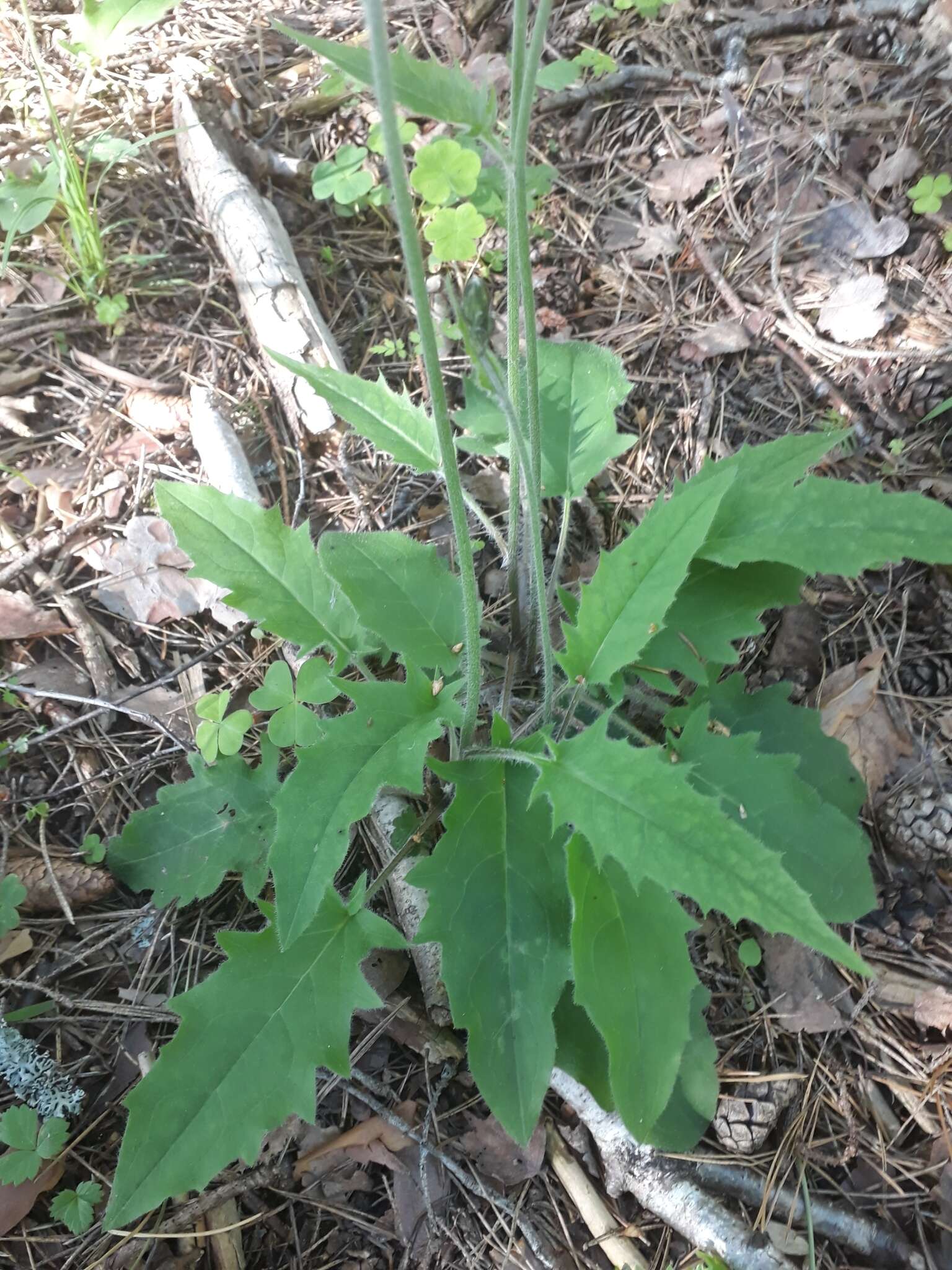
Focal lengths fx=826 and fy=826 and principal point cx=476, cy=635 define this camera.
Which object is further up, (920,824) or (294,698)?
(294,698)

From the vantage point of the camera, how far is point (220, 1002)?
1671 mm

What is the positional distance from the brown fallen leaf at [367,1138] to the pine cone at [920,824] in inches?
52.5

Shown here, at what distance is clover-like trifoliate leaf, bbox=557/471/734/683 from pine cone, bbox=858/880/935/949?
37.5 inches

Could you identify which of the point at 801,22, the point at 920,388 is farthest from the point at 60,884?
the point at 801,22

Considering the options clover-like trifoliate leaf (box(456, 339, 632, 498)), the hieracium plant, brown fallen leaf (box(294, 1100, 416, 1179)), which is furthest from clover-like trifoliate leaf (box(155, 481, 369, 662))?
brown fallen leaf (box(294, 1100, 416, 1179))

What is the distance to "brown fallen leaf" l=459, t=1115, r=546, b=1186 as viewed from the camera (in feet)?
5.90

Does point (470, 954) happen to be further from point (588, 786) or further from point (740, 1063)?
point (740, 1063)

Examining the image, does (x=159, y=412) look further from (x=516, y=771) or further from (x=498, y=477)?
(x=516, y=771)

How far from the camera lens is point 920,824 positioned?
6.66ft

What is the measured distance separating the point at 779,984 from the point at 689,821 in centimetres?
92

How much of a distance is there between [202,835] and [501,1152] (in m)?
1.00

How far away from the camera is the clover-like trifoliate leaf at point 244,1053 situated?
4.96 feet

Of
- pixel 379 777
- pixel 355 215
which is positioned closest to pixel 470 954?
pixel 379 777

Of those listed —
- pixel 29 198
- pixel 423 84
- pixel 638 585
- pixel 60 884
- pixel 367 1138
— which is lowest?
pixel 367 1138
